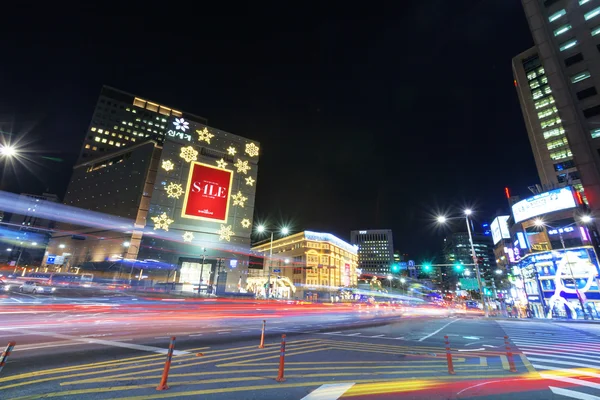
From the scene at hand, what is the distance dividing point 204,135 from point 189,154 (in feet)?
23.4

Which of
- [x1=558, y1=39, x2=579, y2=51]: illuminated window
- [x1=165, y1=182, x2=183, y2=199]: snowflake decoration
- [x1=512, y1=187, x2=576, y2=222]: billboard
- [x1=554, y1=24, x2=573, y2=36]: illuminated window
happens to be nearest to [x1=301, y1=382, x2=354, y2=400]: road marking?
[x1=512, y1=187, x2=576, y2=222]: billboard

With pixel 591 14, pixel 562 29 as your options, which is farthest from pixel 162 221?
pixel 591 14

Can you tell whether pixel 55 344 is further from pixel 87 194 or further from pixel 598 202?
pixel 87 194

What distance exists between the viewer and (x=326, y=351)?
399 inches

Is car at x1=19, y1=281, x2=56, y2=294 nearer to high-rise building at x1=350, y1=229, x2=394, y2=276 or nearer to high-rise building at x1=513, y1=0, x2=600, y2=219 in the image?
high-rise building at x1=513, y1=0, x2=600, y2=219

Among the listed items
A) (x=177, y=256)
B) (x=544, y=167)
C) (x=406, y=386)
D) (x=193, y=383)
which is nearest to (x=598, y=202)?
(x=544, y=167)

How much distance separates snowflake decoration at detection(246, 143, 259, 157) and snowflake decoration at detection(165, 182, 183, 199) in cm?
2103

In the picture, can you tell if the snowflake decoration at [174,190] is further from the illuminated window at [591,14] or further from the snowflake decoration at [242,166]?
the illuminated window at [591,14]

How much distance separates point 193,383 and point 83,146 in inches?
4752

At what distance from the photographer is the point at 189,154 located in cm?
6475

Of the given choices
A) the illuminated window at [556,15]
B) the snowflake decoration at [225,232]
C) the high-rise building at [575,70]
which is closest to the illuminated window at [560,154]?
the high-rise building at [575,70]

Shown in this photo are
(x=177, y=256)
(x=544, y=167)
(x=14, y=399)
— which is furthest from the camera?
(x=544, y=167)

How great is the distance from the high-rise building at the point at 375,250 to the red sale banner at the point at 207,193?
13627 centimetres

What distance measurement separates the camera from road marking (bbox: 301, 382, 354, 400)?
5344 mm
